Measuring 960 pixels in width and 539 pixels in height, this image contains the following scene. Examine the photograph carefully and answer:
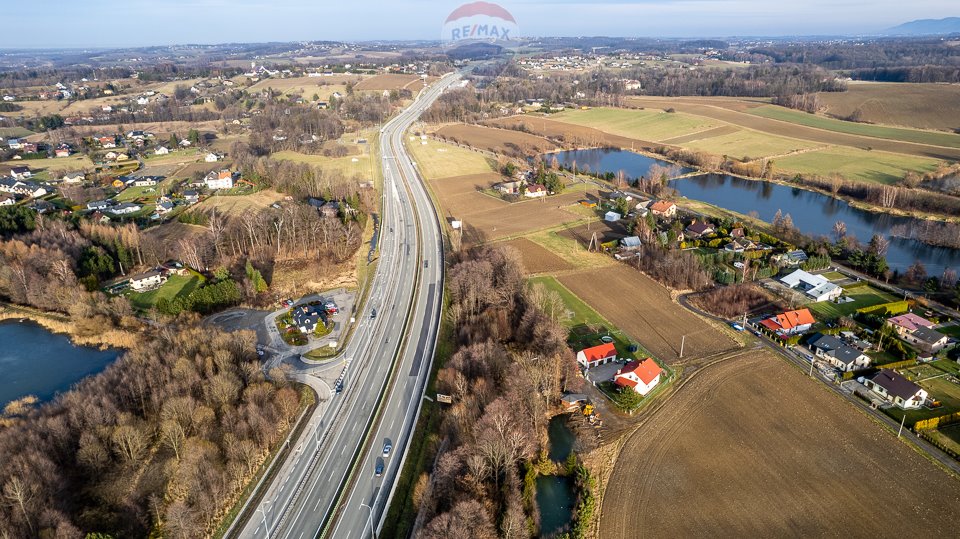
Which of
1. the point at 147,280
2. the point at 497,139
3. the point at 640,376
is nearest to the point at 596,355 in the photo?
the point at 640,376

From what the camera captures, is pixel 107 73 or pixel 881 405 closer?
Result: pixel 881 405

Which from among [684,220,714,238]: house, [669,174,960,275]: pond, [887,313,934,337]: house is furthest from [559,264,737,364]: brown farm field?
[669,174,960,275]: pond

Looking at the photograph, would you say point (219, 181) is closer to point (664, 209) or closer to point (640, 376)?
point (664, 209)

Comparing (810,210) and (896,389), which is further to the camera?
(810,210)

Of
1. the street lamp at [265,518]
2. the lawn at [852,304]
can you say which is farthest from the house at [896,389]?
the street lamp at [265,518]

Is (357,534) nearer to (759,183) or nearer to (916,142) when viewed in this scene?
(759,183)

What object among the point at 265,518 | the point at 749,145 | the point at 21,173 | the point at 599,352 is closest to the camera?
the point at 265,518

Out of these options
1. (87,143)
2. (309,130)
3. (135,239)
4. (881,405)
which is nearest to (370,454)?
(881,405)
